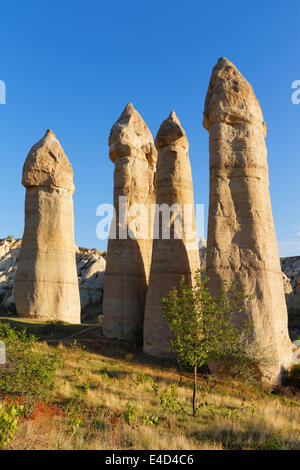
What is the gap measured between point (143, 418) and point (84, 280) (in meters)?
31.3

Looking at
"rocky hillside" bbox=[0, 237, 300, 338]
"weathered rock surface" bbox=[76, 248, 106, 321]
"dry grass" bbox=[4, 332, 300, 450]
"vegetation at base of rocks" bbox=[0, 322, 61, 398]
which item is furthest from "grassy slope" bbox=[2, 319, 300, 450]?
"weathered rock surface" bbox=[76, 248, 106, 321]

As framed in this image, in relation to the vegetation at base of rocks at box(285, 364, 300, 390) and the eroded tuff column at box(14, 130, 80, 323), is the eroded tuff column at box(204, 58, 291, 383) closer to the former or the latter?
the vegetation at base of rocks at box(285, 364, 300, 390)

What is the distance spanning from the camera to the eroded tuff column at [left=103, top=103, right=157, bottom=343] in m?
19.3

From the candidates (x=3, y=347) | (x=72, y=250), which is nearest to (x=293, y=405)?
(x=3, y=347)

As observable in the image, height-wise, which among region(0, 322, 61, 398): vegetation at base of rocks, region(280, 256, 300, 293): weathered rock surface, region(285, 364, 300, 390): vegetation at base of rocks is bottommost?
region(285, 364, 300, 390): vegetation at base of rocks

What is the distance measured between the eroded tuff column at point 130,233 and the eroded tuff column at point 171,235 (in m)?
2.21

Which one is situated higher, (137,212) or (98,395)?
(137,212)

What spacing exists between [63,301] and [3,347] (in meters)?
12.4

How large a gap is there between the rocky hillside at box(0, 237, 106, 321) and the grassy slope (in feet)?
61.1

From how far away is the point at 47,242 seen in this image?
23.0 metres

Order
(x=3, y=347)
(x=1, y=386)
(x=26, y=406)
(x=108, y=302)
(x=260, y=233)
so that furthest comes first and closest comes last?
(x=108, y=302) < (x=260, y=233) < (x=3, y=347) < (x=1, y=386) < (x=26, y=406)
